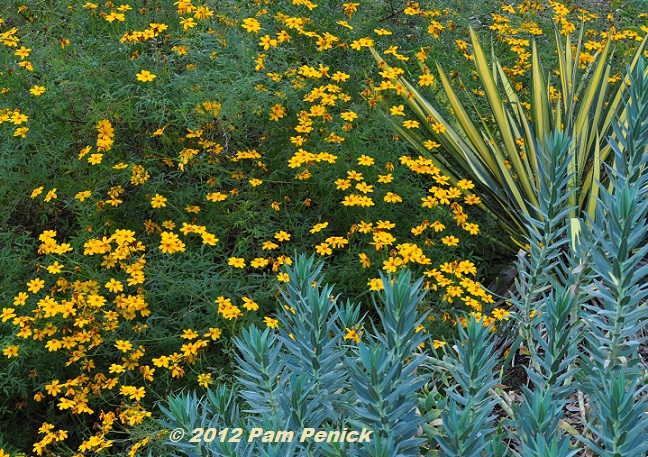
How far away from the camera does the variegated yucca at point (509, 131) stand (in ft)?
12.5

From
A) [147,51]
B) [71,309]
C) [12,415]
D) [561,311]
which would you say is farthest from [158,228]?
[561,311]

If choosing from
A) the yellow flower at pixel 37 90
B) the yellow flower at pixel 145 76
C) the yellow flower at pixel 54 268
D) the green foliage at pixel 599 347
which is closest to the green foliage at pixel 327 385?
the green foliage at pixel 599 347

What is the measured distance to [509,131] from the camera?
3.98 metres


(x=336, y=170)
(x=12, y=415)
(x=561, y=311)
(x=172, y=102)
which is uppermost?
(x=561, y=311)

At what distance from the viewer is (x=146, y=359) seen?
120 inches

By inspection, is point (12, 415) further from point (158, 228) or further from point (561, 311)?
point (561, 311)

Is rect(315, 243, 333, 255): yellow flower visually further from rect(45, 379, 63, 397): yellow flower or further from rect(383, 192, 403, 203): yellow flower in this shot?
rect(45, 379, 63, 397): yellow flower

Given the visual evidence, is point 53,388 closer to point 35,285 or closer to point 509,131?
point 35,285

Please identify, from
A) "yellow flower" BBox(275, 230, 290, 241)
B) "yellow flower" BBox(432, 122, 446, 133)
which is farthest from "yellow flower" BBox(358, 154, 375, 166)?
"yellow flower" BBox(432, 122, 446, 133)

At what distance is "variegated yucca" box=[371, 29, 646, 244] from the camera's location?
3.80 meters

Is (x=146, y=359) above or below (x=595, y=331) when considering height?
below

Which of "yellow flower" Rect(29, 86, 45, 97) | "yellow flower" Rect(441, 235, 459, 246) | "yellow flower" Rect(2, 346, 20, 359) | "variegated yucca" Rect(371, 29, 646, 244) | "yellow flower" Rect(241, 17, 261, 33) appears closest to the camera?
"yellow flower" Rect(2, 346, 20, 359)

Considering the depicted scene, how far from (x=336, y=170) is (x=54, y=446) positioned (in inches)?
60.1

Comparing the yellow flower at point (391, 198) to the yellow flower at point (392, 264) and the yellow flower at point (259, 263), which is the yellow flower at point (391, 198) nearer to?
the yellow flower at point (392, 264)
